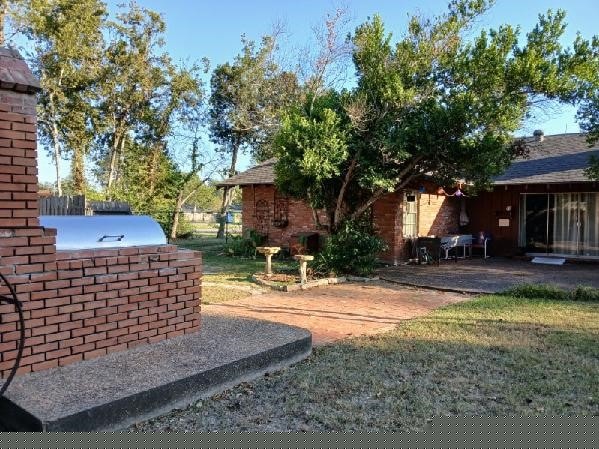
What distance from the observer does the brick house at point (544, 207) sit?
1488 cm


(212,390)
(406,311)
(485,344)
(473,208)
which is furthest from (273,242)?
(212,390)

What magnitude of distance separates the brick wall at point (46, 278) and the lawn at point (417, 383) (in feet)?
3.52

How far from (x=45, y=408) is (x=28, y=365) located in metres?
0.75

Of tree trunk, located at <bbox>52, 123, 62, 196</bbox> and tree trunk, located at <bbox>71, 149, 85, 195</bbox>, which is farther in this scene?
tree trunk, located at <bbox>71, 149, 85, 195</bbox>

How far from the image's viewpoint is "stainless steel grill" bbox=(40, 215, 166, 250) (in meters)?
4.24

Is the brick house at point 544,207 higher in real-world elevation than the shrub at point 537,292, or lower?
higher

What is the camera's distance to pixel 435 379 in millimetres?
4484

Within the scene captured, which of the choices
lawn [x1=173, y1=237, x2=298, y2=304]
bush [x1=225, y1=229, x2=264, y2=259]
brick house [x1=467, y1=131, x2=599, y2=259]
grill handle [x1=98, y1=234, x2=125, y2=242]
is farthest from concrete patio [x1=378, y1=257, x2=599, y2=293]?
grill handle [x1=98, y1=234, x2=125, y2=242]

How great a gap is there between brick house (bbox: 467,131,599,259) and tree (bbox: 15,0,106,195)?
16.7 meters

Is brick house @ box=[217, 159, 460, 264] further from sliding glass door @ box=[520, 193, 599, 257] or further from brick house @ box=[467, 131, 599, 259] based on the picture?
sliding glass door @ box=[520, 193, 599, 257]

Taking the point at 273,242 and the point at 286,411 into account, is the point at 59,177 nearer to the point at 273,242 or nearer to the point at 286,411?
the point at 273,242

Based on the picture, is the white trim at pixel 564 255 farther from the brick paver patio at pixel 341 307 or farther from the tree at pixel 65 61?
the tree at pixel 65 61

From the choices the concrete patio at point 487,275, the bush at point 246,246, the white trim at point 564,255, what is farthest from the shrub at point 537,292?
the bush at point 246,246

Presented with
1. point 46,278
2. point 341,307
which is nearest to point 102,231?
point 46,278
